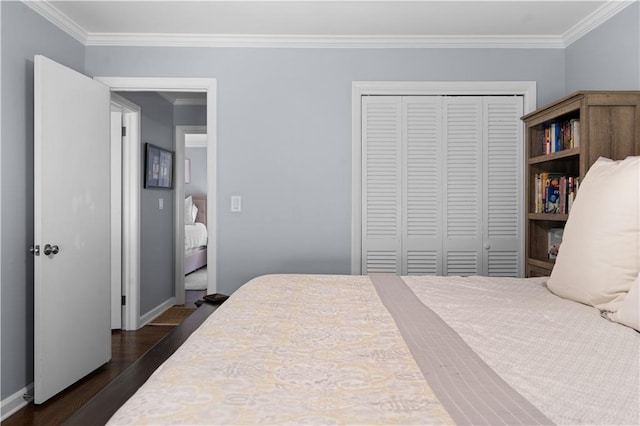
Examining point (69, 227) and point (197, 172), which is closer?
point (69, 227)

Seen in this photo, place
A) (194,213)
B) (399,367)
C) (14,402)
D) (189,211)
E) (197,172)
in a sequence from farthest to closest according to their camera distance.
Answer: (197,172) < (194,213) < (189,211) < (14,402) < (399,367)

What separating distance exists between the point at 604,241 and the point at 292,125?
7.56 feet

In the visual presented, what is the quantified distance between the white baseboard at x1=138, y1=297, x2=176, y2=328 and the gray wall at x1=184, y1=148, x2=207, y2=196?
13.5ft

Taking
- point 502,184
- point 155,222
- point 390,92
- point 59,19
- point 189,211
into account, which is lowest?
point 155,222

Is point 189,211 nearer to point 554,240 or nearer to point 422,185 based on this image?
point 422,185

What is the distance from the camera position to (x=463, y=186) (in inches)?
130

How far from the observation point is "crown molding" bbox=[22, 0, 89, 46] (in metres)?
2.64

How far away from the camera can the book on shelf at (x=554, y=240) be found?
2.92 metres

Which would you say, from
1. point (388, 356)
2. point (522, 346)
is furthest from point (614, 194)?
point (388, 356)

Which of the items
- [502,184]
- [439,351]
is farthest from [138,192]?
[439,351]

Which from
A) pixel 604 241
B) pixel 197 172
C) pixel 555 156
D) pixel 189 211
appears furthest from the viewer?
pixel 197 172

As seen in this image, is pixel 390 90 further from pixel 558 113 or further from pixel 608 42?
pixel 608 42

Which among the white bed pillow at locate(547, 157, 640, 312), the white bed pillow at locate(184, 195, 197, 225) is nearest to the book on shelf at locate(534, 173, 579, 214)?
the white bed pillow at locate(547, 157, 640, 312)

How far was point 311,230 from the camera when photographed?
3273 mm
